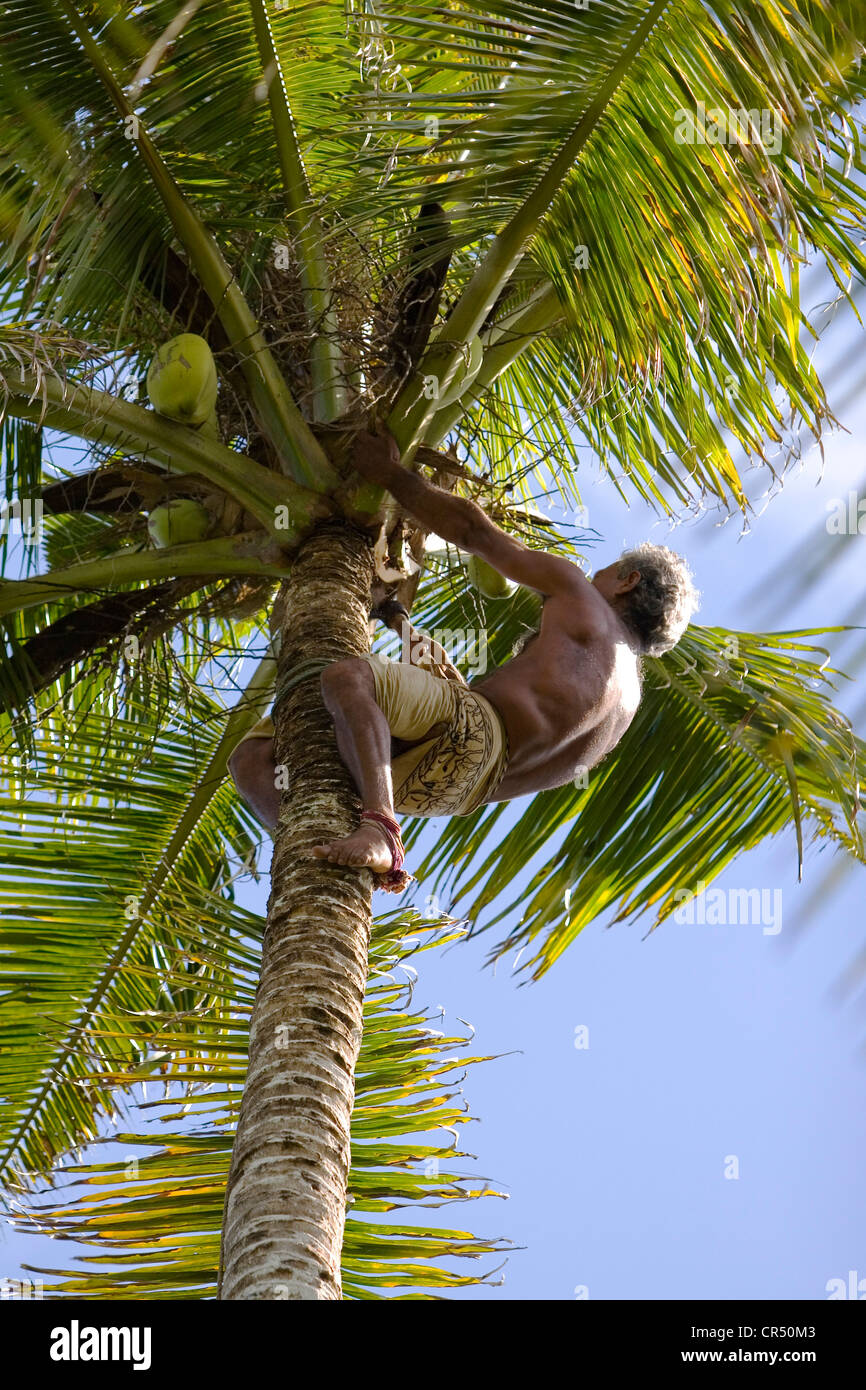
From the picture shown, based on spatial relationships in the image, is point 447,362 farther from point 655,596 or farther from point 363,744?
point 363,744

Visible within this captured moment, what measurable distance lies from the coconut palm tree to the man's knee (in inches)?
2.8

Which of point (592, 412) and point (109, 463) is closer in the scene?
point (109, 463)

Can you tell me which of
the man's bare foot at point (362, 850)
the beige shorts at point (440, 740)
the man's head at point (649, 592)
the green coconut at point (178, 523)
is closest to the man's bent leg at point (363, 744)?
the man's bare foot at point (362, 850)

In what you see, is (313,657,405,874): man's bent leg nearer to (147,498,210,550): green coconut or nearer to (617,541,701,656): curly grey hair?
(147,498,210,550): green coconut

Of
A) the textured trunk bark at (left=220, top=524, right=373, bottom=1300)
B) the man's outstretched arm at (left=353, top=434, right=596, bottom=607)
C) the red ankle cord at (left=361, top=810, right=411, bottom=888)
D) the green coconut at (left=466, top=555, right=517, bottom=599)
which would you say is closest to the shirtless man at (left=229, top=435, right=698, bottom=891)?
the man's outstretched arm at (left=353, top=434, right=596, bottom=607)

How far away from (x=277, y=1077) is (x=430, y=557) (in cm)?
260

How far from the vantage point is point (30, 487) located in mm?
4871

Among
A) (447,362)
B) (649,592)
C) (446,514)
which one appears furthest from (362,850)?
(649,592)

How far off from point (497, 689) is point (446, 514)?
0.50m

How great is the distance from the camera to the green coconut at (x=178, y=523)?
411 centimetres

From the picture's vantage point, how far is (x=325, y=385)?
13.8 feet

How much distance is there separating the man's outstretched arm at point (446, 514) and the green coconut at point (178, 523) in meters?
0.49
